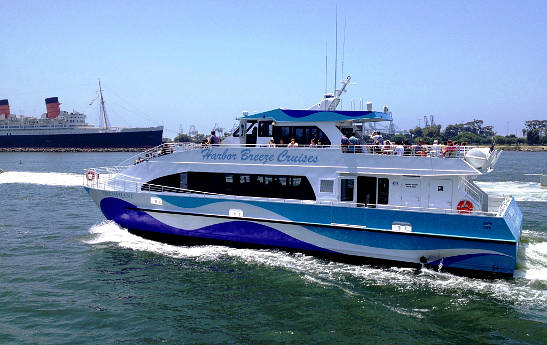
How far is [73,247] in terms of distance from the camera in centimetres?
1452

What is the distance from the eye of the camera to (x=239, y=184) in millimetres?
14188

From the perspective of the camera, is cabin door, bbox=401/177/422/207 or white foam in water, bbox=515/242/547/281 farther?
cabin door, bbox=401/177/422/207

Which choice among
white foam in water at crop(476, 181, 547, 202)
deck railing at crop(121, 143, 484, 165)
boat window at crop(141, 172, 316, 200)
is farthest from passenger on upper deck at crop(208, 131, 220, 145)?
white foam in water at crop(476, 181, 547, 202)

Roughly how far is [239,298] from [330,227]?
3.52 meters

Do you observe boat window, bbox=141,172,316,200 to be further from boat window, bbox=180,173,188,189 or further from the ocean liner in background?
the ocean liner in background

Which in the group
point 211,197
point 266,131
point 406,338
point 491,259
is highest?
point 266,131

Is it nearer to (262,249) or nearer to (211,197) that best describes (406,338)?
(262,249)

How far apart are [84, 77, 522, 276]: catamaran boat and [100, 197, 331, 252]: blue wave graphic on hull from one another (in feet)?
0.12

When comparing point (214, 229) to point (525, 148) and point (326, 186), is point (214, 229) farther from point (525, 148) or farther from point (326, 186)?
point (525, 148)

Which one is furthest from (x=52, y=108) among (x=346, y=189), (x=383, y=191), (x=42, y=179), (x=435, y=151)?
(x=435, y=151)

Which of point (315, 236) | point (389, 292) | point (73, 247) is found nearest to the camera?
point (389, 292)

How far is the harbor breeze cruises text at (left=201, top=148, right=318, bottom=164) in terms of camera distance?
43.8 ft

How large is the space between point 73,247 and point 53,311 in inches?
205

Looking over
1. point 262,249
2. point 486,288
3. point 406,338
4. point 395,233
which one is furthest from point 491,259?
point 262,249
